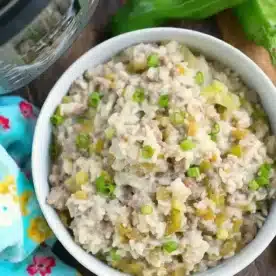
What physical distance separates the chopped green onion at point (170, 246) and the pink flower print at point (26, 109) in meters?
0.37

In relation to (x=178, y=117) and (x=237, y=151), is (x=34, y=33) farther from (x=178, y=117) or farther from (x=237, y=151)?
(x=237, y=151)

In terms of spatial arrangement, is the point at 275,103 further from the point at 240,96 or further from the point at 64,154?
the point at 64,154

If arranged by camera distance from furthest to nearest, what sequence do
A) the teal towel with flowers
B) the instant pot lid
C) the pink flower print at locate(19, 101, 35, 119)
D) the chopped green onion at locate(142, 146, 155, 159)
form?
the pink flower print at locate(19, 101, 35, 119)
the teal towel with flowers
the chopped green onion at locate(142, 146, 155, 159)
the instant pot lid

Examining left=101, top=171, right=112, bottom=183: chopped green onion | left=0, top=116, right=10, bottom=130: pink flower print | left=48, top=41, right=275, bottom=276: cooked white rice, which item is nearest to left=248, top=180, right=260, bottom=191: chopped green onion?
left=48, top=41, right=275, bottom=276: cooked white rice

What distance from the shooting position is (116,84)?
1.11 m

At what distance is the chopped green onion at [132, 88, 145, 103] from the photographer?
3.57 ft

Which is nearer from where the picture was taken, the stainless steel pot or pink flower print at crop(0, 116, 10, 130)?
the stainless steel pot

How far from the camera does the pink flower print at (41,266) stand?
122cm

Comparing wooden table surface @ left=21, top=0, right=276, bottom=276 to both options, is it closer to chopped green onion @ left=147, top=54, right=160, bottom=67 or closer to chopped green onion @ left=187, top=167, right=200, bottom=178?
chopped green onion @ left=147, top=54, right=160, bottom=67

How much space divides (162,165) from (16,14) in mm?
343

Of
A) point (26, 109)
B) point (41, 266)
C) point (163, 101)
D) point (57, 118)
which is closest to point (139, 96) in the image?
point (163, 101)

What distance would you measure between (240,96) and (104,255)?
1.18 ft

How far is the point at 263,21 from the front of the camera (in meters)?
1.19

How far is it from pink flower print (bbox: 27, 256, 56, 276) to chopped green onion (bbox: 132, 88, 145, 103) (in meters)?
0.36
